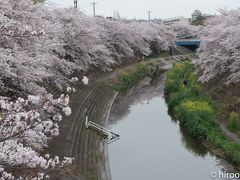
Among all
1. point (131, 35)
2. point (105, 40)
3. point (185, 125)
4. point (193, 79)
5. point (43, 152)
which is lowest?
point (43, 152)

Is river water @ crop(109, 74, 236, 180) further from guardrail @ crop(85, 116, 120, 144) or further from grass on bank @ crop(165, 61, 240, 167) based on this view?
grass on bank @ crop(165, 61, 240, 167)

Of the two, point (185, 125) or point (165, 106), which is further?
point (165, 106)

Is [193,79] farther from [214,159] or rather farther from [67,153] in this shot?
[67,153]

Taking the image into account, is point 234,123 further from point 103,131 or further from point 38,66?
point 38,66

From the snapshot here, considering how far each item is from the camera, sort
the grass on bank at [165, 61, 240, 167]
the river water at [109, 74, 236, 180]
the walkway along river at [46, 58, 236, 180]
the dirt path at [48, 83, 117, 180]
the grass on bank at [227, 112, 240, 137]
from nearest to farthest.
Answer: the dirt path at [48, 83, 117, 180] → the walkway along river at [46, 58, 236, 180] → the river water at [109, 74, 236, 180] → the grass on bank at [165, 61, 240, 167] → the grass on bank at [227, 112, 240, 137]

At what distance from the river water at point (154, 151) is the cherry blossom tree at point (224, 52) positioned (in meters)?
4.47

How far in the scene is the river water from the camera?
644 inches

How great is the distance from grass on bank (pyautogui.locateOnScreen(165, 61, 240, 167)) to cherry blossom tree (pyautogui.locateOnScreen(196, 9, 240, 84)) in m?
1.81

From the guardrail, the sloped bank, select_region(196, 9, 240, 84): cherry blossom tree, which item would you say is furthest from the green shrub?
the sloped bank

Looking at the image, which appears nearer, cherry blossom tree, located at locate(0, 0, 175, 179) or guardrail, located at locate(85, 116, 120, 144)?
cherry blossom tree, located at locate(0, 0, 175, 179)

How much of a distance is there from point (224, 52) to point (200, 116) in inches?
273

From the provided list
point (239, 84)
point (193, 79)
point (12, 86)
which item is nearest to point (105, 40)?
point (193, 79)

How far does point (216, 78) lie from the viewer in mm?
29000

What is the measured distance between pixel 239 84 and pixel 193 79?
8.07m
